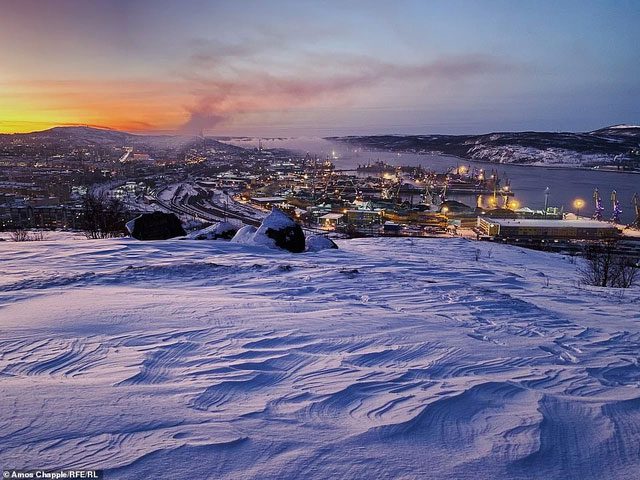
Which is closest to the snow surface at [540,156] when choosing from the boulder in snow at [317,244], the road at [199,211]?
the road at [199,211]

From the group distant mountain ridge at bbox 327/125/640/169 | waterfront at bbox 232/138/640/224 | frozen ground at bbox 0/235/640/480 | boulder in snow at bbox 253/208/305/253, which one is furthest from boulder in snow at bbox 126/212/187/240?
distant mountain ridge at bbox 327/125/640/169

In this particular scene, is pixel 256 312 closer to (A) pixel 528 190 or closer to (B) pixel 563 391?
(B) pixel 563 391

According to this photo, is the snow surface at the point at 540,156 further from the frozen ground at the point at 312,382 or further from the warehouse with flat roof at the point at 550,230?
the frozen ground at the point at 312,382

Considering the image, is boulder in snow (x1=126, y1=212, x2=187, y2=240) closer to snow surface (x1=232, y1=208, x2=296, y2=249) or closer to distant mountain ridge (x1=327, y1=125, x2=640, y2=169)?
snow surface (x1=232, y1=208, x2=296, y2=249)

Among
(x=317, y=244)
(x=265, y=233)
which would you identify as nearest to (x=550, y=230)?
(x=317, y=244)

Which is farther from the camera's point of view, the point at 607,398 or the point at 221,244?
the point at 221,244

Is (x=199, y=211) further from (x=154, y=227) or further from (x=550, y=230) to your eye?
(x=550, y=230)

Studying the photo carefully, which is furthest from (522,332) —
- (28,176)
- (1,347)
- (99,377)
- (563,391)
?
(28,176)
